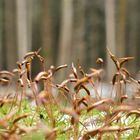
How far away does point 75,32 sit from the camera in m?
24.9

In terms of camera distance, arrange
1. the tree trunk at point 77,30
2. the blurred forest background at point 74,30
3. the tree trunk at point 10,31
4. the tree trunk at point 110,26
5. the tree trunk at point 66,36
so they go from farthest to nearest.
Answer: the tree trunk at point 10,31
the tree trunk at point 110,26
the blurred forest background at point 74,30
the tree trunk at point 77,30
the tree trunk at point 66,36

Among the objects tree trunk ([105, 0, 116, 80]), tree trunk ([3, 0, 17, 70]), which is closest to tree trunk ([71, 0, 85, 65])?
tree trunk ([105, 0, 116, 80])

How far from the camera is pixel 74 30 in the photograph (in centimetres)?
2555

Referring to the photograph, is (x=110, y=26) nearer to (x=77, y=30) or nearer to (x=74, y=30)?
(x=74, y=30)

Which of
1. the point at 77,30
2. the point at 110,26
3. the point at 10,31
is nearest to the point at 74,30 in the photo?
the point at 77,30

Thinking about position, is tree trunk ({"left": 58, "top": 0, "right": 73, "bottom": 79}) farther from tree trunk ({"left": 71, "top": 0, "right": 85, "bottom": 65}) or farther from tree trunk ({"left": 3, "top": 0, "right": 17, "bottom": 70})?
tree trunk ({"left": 3, "top": 0, "right": 17, "bottom": 70})

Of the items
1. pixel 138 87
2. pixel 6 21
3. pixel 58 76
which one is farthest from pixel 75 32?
pixel 138 87

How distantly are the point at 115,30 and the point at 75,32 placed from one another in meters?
3.81

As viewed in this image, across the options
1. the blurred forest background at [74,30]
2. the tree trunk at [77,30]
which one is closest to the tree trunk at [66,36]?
the blurred forest background at [74,30]

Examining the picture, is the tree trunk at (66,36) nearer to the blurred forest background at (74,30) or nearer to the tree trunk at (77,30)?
the blurred forest background at (74,30)

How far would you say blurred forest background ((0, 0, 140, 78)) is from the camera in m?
25.2

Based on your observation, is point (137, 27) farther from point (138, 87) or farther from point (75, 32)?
point (138, 87)

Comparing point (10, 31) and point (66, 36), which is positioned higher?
point (66, 36)

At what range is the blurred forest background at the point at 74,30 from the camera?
25250 millimetres
